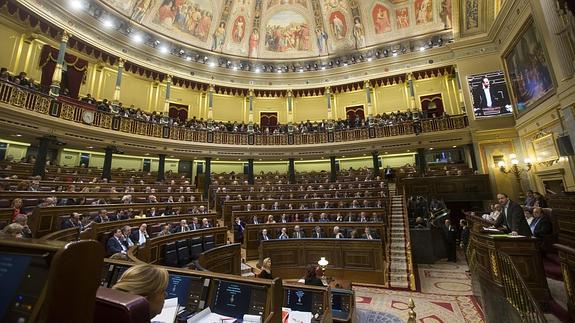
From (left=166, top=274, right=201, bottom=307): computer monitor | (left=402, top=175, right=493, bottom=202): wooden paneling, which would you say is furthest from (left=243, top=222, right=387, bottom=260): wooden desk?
(left=166, top=274, right=201, bottom=307): computer monitor

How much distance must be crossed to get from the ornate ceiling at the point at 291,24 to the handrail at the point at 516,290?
1586cm

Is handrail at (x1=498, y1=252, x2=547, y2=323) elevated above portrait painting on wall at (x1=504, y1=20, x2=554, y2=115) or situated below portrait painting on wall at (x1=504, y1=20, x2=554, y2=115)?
below

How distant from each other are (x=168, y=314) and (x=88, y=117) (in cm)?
1177

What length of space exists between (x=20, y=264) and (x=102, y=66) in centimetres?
1651

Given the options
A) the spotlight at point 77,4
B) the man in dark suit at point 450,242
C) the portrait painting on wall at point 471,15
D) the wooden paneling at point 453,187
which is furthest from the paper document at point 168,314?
the portrait painting on wall at point 471,15

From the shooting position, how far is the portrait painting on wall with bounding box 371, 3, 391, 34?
16.7 meters

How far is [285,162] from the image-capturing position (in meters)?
19.2

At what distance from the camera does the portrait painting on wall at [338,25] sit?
17.6m

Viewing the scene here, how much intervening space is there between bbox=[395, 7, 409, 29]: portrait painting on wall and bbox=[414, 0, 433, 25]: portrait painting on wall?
55 cm

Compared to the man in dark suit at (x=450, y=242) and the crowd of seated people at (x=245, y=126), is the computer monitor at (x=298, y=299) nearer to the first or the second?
the man in dark suit at (x=450, y=242)

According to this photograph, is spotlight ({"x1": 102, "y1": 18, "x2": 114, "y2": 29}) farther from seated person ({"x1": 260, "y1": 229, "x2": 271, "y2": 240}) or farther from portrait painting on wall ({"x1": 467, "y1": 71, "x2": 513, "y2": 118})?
portrait painting on wall ({"x1": 467, "y1": 71, "x2": 513, "y2": 118})

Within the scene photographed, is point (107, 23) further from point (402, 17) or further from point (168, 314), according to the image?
point (402, 17)

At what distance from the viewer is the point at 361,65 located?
16797 mm

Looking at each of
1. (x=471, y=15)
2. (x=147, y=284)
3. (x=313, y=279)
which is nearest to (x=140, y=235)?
(x=313, y=279)
